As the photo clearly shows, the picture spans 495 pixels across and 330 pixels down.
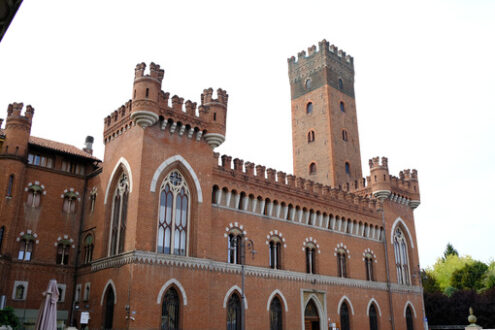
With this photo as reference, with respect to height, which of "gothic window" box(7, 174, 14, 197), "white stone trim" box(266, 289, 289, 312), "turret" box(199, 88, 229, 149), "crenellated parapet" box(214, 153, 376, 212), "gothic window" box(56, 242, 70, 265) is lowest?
"white stone trim" box(266, 289, 289, 312)

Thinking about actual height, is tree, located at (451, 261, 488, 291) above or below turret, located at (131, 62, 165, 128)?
below

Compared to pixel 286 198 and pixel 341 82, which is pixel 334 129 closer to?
pixel 341 82

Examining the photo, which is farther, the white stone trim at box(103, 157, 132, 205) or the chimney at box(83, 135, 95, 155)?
the chimney at box(83, 135, 95, 155)

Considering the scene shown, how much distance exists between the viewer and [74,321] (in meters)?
27.0

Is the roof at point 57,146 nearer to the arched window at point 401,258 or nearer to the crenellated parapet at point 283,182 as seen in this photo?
the crenellated parapet at point 283,182

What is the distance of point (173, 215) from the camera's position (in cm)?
2591

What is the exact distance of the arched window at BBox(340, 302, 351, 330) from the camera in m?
33.2

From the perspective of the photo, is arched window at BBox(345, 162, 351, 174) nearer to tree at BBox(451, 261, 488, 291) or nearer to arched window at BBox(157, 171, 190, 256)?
arched window at BBox(157, 171, 190, 256)

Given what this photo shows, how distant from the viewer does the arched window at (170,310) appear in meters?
23.7

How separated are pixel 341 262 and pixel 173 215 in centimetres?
1511

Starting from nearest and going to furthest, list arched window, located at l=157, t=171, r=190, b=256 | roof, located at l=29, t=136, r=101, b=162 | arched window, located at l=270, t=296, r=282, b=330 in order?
arched window, located at l=157, t=171, r=190, b=256 < roof, located at l=29, t=136, r=101, b=162 < arched window, located at l=270, t=296, r=282, b=330

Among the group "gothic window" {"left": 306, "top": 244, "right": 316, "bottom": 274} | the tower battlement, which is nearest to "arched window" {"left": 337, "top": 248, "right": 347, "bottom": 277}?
"gothic window" {"left": 306, "top": 244, "right": 316, "bottom": 274}

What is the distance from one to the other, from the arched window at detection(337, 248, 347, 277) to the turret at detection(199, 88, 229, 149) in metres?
13.4

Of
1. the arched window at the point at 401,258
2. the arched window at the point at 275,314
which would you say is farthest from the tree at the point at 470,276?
the arched window at the point at 275,314
